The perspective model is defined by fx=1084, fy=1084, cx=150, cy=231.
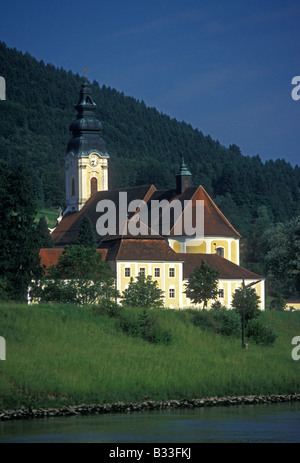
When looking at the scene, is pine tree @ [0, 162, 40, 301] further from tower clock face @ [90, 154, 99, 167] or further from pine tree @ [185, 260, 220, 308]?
tower clock face @ [90, 154, 99, 167]

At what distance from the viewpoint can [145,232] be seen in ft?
297

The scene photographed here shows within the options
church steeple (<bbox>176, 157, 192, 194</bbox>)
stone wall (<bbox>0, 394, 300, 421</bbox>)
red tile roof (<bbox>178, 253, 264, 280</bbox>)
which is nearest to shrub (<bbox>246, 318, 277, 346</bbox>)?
stone wall (<bbox>0, 394, 300, 421</bbox>)

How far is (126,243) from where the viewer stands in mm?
86000

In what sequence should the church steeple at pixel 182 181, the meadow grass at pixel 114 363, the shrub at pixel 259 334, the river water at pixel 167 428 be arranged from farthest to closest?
the church steeple at pixel 182 181 < the shrub at pixel 259 334 < the meadow grass at pixel 114 363 < the river water at pixel 167 428

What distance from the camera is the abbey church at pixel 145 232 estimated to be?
85.2 meters

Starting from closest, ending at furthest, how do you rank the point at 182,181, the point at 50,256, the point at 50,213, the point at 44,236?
the point at 50,256, the point at 182,181, the point at 44,236, the point at 50,213

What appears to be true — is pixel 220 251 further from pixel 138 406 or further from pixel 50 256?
pixel 138 406

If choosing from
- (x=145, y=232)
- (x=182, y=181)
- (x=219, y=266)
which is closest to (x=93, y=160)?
(x=182, y=181)

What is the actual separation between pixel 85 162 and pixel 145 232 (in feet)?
99.5

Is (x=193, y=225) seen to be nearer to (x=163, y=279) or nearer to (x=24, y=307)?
(x=163, y=279)

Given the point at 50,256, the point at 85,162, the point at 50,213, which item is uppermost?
the point at 50,213

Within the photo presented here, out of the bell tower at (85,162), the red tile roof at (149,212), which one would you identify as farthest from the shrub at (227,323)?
the bell tower at (85,162)

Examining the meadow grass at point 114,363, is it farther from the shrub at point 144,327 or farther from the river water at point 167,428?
the river water at point 167,428

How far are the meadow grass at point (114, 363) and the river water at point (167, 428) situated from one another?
223 cm
